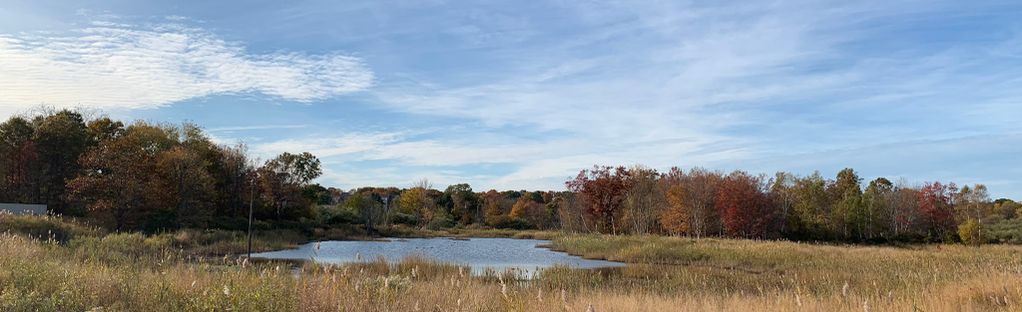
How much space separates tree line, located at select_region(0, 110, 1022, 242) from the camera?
1364 inches

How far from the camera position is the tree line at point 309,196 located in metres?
34.7

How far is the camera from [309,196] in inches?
2499

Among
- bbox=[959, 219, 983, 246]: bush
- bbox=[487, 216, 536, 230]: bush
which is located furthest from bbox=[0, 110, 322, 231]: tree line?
bbox=[959, 219, 983, 246]: bush

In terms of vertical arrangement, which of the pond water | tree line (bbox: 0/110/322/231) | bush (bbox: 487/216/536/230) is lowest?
the pond water

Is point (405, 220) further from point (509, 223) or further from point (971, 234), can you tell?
point (971, 234)

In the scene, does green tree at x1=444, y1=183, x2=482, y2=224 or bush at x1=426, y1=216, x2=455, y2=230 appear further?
green tree at x1=444, y1=183, x2=482, y2=224

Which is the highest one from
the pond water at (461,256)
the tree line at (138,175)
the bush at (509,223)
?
the tree line at (138,175)

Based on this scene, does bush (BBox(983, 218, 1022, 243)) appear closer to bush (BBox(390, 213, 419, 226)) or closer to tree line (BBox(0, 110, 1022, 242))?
tree line (BBox(0, 110, 1022, 242))

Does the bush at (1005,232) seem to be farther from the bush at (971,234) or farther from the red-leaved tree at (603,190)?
the red-leaved tree at (603,190)

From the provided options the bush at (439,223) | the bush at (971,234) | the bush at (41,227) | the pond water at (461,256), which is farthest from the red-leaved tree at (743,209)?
the bush at (41,227)

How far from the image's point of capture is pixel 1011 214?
285 ft

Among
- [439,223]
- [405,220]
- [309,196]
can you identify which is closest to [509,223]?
[439,223]

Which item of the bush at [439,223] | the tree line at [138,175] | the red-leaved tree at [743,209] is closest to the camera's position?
the tree line at [138,175]

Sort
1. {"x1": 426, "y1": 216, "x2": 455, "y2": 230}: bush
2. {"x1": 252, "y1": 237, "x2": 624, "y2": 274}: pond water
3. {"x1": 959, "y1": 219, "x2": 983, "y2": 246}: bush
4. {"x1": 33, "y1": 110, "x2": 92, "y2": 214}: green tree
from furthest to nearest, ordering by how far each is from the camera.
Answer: {"x1": 426, "y1": 216, "x2": 455, "y2": 230}: bush → {"x1": 959, "y1": 219, "x2": 983, "y2": 246}: bush → {"x1": 33, "y1": 110, "x2": 92, "y2": 214}: green tree → {"x1": 252, "y1": 237, "x2": 624, "y2": 274}: pond water
